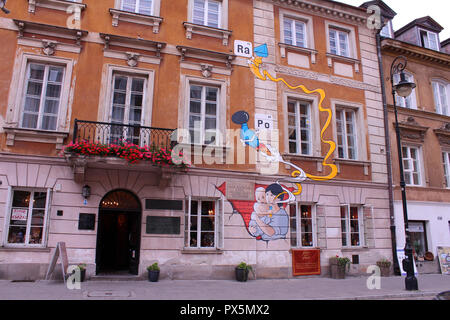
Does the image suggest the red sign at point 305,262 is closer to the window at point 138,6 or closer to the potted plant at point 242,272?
the potted plant at point 242,272

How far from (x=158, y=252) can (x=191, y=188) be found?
2279 mm

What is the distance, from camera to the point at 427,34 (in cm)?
1794

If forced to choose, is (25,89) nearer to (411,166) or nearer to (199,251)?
(199,251)

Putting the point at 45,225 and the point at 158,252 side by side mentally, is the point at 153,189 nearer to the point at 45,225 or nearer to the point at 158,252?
the point at 158,252

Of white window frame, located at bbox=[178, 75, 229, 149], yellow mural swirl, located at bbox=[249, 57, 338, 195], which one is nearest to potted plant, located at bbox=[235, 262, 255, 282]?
yellow mural swirl, located at bbox=[249, 57, 338, 195]

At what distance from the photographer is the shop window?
48.5 feet

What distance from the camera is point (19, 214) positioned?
33.3ft

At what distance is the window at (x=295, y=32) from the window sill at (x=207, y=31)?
273 centimetres

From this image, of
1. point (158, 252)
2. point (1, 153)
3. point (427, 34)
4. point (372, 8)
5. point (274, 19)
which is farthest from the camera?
point (427, 34)

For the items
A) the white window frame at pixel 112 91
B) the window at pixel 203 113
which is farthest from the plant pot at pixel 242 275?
the white window frame at pixel 112 91

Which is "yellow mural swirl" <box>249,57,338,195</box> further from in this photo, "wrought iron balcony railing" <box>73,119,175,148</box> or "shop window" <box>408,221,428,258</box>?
"shop window" <box>408,221,428,258</box>

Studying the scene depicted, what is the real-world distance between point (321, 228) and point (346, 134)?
4139 millimetres

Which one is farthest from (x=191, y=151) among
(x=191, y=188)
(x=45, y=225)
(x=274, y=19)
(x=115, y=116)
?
(x=274, y=19)

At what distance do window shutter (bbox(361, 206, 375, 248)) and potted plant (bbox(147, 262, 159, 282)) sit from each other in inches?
322
